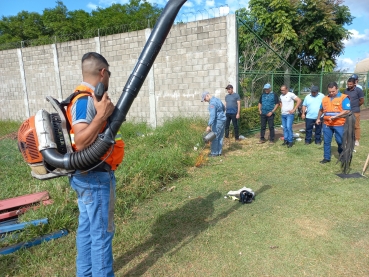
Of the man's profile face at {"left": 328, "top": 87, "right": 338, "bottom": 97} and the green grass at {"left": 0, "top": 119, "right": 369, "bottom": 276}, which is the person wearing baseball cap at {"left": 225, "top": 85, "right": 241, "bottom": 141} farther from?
the man's profile face at {"left": 328, "top": 87, "right": 338, "bottom": 97}

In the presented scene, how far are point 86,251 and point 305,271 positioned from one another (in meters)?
2.02

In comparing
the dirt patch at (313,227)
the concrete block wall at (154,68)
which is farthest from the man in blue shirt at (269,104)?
the dirt patch at (313,227)

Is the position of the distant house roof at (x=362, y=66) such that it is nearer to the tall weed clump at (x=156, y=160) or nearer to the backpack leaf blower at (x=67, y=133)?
the tall weed clump at (x=156, y=160)

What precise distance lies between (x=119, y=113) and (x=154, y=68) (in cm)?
856

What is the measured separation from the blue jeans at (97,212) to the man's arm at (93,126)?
0.31 m

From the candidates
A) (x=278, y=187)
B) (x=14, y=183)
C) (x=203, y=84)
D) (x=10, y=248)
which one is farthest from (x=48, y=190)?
(x=203, y=84)

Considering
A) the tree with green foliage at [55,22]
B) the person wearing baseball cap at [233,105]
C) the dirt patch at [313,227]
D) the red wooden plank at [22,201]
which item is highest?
the tree with green foliage at [55,22]

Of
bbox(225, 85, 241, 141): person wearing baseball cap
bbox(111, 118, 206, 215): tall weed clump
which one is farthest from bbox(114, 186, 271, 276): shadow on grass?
bbox(225, 85, 241, 141): person wearing baseball cap

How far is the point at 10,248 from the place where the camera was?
3.07 meters

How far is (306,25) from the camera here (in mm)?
20469

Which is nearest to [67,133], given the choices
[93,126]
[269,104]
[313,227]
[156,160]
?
[93,126]

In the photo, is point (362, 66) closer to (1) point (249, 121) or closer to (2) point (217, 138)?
(1) point (249, 121)

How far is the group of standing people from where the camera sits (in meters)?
5.76

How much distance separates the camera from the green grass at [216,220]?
2811mm
